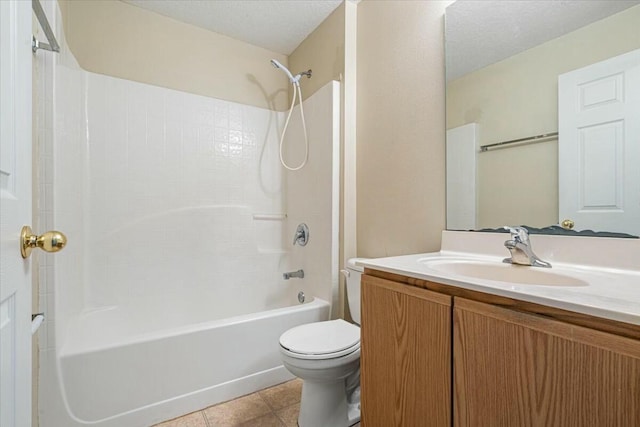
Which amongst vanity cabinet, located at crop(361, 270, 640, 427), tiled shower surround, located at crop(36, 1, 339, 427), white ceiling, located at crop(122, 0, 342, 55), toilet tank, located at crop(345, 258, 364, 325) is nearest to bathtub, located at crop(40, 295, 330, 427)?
tiled shower surround, located at crop(36, 1, 339, 427)

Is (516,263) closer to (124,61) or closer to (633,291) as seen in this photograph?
(633,291)

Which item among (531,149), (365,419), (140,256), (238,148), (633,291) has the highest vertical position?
(238,148)

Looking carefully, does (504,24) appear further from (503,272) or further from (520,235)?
(503,272)

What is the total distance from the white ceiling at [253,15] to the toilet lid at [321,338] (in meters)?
1.96

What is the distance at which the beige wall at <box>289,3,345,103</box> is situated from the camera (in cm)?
189

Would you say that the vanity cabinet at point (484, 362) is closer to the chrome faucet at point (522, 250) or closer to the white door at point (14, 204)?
the chrome faucet at point (522, 250)

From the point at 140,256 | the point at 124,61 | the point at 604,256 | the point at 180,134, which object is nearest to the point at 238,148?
the point at 180,134

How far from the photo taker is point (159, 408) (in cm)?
136

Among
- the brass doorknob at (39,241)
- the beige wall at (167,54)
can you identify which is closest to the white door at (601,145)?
the brass doorknob at (39,241)

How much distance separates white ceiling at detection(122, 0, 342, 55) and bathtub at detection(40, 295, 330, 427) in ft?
6.31

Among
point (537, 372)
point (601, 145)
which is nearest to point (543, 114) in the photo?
point (601, 145)

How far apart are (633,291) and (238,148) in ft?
7.26

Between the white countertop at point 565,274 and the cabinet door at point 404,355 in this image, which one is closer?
the white countertop at point 565,274

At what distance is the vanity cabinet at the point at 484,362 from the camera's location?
0.49 m
